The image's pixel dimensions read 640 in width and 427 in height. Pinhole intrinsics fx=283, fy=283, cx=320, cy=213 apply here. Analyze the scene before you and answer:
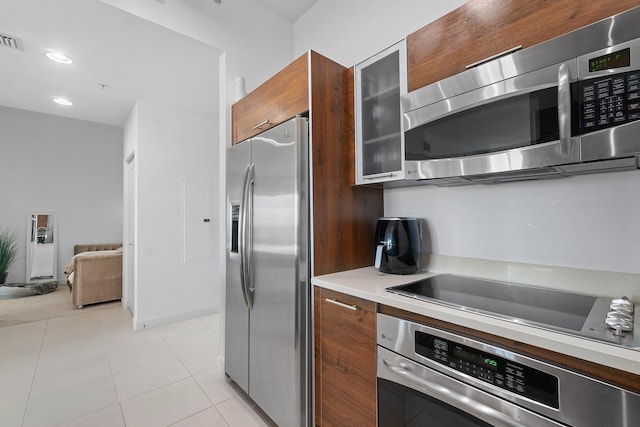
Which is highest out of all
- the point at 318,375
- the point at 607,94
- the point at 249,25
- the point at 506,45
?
the point at 249,25

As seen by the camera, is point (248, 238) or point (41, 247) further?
point (41, 247)

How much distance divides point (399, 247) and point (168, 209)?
10.6ft

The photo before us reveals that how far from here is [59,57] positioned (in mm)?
2682

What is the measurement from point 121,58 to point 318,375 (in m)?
3.21

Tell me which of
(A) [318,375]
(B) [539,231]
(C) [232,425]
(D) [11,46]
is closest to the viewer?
(B) [539,231]

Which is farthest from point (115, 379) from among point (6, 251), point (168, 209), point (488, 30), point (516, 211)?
point (6, 251)

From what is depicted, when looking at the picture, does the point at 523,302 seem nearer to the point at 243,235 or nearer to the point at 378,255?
the point at 378,255

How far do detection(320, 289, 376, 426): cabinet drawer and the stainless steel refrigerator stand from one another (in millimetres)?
132

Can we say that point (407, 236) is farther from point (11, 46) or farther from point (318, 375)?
point (11, 46)

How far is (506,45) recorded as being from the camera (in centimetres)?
115

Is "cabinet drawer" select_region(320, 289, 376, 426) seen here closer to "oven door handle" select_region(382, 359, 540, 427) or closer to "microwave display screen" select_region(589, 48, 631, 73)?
→ "oven door handle" select_region(382, 359, 540, 427)

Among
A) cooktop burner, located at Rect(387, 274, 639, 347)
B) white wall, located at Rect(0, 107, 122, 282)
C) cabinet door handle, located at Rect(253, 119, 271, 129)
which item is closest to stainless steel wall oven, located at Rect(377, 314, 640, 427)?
cooktop burner, located at Rect(387, 274, 639, 347)

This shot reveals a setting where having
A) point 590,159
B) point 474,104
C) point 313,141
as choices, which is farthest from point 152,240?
point 590,159

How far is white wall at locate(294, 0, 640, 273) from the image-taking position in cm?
117
